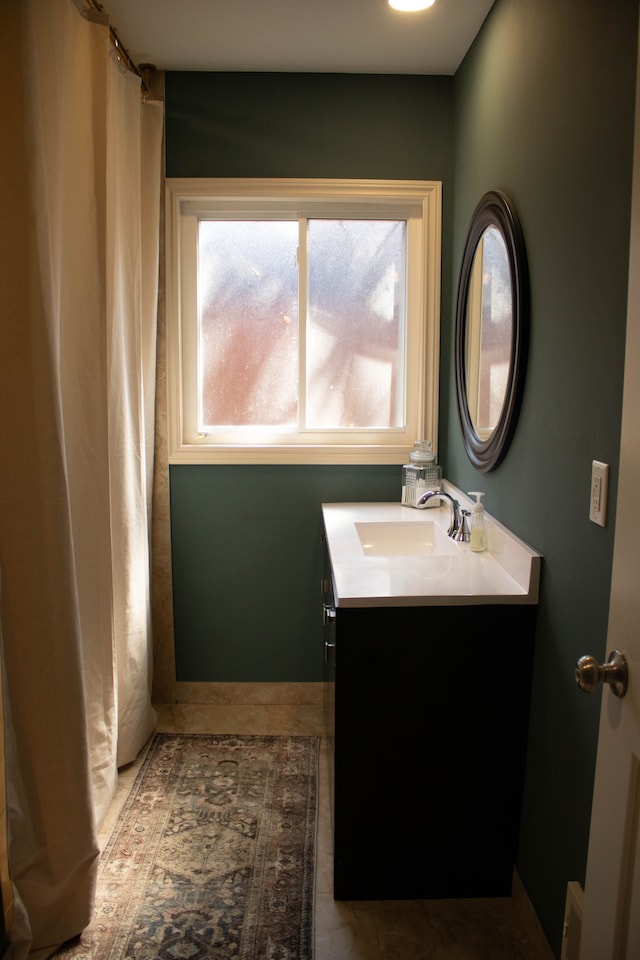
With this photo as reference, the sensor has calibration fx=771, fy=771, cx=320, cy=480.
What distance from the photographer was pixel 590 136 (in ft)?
5.05

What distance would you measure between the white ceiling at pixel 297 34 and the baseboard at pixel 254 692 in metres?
2.36

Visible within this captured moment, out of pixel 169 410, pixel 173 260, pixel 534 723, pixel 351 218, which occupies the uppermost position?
pixel 351 218

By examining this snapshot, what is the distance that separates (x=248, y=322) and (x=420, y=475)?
914mm

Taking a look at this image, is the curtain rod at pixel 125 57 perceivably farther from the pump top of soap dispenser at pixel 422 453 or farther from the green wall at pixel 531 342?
the pump top of soap dispenser at pixel 422 453

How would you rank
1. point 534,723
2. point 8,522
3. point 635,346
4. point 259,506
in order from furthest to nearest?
point 259,506 → point 534,723 → point 8,522 → point 635,346

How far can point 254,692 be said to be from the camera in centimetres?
316

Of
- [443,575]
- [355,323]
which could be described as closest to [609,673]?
[443,575]

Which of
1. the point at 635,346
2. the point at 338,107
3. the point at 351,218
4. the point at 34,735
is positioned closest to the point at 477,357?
the point at 351,218

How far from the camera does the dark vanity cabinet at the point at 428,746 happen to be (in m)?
1.89

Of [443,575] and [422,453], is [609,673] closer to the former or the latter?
[443,575]

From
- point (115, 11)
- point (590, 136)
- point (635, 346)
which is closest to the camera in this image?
point (635, 346)

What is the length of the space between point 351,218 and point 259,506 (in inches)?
46.6

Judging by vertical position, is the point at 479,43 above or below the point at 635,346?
above

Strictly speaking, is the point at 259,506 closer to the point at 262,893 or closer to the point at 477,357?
the point at 477,357
